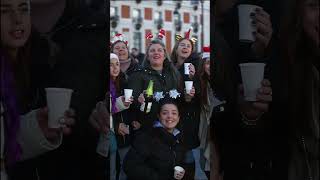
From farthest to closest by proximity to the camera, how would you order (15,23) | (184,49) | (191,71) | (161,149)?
(184,49) → (191,71) → (161,149) → (15,23)

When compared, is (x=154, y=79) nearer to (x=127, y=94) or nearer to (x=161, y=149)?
(x=127, y=94)

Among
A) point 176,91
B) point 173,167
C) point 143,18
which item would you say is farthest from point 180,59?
point 143,18

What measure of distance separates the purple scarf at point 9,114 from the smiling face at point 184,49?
1433 millimetres

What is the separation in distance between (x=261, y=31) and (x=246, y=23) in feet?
0.29

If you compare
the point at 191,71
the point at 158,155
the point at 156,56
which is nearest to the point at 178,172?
the point at 158,155

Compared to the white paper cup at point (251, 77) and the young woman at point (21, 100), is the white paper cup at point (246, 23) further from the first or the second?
the young woman at point (21, 100)

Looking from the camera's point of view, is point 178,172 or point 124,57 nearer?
point 178,172

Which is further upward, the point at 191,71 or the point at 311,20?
the point at 311,20

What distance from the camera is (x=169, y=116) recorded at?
2998 millimetres

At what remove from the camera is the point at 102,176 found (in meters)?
2.35

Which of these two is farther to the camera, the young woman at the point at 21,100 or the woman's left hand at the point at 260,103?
the woman's left hand at the point at 260,103

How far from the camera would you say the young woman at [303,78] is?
7.48ft

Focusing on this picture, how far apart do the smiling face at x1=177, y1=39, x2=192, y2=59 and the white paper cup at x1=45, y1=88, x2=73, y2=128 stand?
1217mm

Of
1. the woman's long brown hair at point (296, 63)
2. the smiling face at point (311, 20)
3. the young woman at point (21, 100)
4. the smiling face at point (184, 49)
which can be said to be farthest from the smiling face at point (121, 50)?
the smiling face at point (311, 20)
